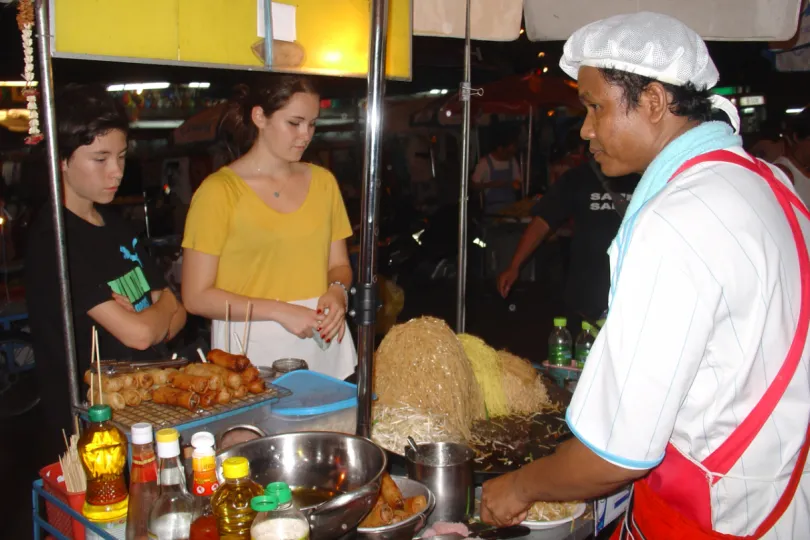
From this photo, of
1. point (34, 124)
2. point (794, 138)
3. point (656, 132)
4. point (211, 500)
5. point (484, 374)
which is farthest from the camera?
point (794, 138)

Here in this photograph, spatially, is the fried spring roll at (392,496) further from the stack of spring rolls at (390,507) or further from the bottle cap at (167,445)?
the bottle cap at (167,445)

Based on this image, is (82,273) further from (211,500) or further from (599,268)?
(599,268)

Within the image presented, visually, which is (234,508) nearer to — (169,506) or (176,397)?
(169,506)

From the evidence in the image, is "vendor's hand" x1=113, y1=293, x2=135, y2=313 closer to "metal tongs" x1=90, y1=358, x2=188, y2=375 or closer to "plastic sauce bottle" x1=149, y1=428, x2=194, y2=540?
"metal tongs" x1=90, y1=358, x2=188, y2=375

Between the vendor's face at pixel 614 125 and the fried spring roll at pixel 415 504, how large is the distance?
1.04 meters

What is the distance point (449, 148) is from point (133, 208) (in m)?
7.93

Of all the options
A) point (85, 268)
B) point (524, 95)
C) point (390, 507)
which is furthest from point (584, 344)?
point (524, 95)

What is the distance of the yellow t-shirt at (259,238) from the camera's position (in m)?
3.15

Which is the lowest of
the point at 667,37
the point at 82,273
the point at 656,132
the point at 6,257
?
the point at 6,257

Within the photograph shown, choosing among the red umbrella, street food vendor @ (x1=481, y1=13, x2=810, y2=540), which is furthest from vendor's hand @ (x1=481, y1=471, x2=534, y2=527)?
the red umbrella

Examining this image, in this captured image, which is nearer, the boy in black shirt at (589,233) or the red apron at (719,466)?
the red apron at (719,466)

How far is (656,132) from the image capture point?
1789 millimetres

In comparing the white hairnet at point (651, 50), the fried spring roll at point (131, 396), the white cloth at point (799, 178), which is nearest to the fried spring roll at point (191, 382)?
the fried spring roll at point (131, 396)

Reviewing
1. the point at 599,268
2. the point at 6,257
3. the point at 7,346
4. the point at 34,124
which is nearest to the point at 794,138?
the point at 599,268
